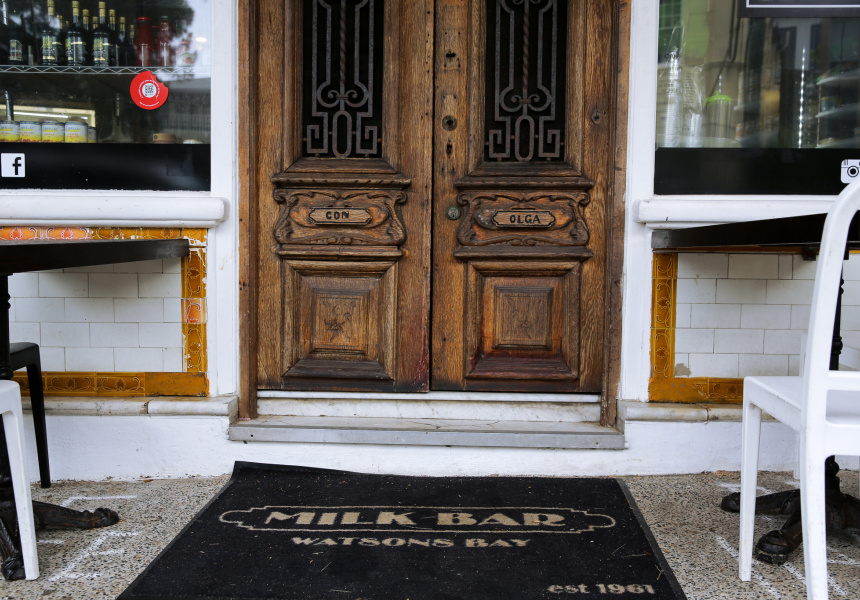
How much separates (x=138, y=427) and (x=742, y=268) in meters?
2.67

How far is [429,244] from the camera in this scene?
Answer: 2998 millimetres

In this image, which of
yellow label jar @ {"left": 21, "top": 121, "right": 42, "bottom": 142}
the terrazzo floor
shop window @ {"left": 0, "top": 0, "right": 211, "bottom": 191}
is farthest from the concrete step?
yellow label jar @ {"left": 21, "top": 121, "right": 42, "bottom": 142}

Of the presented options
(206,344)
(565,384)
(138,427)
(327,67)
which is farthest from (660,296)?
(138,427)

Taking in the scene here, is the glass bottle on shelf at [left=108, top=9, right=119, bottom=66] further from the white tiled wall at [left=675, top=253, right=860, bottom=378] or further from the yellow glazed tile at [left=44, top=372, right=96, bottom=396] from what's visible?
the white tiled wall at [left=675, top=253, right=860, bottom=378]

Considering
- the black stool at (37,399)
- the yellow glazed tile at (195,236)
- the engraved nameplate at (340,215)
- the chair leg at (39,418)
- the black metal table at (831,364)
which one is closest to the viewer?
the black metal table at (831,364)

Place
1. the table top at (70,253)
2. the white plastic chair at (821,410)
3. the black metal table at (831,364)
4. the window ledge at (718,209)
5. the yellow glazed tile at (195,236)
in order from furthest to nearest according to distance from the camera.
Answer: the yellow glazed tile at (195,236)
the window ledge at (718,209)
the black metal table at (831,364)
the table top at (70,253)
the white plastic chair at (821,410)

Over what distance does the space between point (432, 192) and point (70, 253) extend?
1555 millimetres

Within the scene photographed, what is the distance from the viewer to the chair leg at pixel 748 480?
6.28ft

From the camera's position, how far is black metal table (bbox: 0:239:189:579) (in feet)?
5.53

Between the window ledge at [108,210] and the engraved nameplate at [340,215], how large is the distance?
1.32ft

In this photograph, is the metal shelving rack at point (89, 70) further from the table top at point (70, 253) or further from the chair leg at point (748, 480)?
the chair leg at point (748, 480)

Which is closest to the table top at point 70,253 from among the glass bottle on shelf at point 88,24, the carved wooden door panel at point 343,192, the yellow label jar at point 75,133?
the carved wooden door panel at point 343,192

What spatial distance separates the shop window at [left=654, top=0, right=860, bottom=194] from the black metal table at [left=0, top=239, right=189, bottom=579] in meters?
2.13

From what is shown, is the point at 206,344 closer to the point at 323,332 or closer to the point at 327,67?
the point at 323,332
